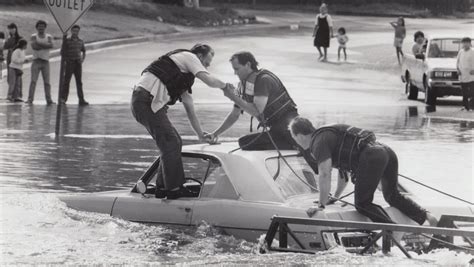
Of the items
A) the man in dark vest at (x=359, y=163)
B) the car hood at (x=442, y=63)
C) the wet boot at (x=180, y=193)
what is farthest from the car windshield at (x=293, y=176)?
the car hood at (x=442, y=63)

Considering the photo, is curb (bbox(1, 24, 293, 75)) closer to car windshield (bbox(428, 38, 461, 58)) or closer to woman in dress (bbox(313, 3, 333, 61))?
woman in dress (bbox(313, 3, 333, 61))

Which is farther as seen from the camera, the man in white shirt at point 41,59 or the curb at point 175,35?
the curb at point 175,35

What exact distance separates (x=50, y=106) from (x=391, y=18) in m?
37.9

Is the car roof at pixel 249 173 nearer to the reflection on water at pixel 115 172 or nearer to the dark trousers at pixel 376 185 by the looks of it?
the reflection on water at pixel 115 172

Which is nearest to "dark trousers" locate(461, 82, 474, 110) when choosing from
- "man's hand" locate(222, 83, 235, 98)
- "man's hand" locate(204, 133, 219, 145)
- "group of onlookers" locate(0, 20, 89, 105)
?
"group of onlookers" locate(0, 20, 89, 105)

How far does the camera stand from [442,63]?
3048cm

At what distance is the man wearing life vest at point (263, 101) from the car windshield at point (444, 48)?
754 inches

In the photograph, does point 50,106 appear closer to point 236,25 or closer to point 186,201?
point 186,201

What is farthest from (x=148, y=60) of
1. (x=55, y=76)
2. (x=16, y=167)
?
(x=16, y=167)

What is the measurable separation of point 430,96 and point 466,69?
2517 millimetres

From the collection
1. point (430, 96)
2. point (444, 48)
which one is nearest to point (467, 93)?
point (430, 96)

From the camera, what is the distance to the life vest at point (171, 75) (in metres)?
12.0

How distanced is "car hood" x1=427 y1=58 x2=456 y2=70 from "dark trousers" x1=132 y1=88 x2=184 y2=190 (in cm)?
1897

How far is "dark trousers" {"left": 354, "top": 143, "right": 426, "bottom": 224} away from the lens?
10227 millimetres
